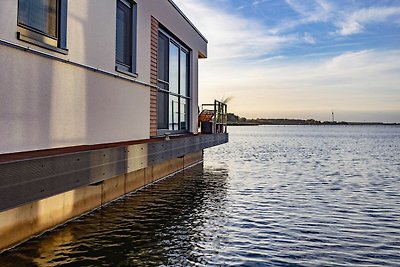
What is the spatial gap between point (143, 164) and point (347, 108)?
6751 centimetres

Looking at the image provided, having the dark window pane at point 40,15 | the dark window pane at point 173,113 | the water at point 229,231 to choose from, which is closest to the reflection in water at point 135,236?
the water at point 229,231

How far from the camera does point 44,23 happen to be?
5707 millimetres

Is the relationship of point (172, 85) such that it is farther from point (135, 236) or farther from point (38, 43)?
point (135, 236)

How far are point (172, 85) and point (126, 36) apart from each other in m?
3.71

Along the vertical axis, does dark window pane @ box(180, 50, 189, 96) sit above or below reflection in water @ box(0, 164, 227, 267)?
above

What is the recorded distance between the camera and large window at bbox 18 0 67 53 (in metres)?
5.20

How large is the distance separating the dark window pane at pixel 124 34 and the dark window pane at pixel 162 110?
2255 mm

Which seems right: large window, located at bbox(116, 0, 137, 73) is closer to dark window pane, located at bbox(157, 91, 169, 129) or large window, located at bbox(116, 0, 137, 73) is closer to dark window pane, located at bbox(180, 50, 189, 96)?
dark window pane, located at bbox(157, 91, 169, 129)

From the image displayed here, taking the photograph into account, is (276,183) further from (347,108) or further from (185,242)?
(347,108)

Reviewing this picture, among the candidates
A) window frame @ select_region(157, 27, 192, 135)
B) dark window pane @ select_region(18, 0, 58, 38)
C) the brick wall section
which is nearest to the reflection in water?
the brick wall section

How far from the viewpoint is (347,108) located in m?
70.4

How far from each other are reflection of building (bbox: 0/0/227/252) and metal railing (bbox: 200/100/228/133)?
4.05 meters

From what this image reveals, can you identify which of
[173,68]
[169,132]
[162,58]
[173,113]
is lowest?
[169,132]

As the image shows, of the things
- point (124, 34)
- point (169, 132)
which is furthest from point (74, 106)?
point (169, 132)
